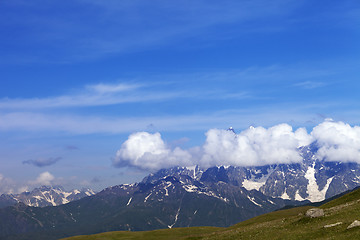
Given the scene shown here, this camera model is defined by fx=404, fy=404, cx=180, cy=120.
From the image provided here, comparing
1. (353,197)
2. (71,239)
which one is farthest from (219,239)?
(71,239)

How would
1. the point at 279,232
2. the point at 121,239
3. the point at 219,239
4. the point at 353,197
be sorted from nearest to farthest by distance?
the point at 279,232 < the point at 219,239 < the point at 353,197 < the point at 121,239

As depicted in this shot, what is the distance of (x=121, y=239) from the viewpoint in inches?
4505

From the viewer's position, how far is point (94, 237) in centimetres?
11838

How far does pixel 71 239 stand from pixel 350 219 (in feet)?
297

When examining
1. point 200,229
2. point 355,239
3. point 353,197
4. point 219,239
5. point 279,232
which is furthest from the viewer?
point 200,229

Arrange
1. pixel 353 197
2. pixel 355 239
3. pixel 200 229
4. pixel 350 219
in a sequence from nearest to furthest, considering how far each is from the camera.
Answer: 1. pixel 355 239
2. pixel 350 219
3. pixel 353 197
4. pixel 200 229

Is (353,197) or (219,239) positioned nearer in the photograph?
(219,239)

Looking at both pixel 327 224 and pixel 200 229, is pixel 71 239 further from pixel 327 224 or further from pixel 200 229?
pixel 327 224

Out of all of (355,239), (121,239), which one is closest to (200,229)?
(121,239)

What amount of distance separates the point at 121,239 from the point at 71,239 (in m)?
19.2

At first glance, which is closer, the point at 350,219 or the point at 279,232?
the point at 350,219

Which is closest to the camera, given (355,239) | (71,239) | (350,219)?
(355,239)

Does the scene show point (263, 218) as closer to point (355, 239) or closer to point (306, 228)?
point (306, 228)

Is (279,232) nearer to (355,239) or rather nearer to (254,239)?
(254,239)
